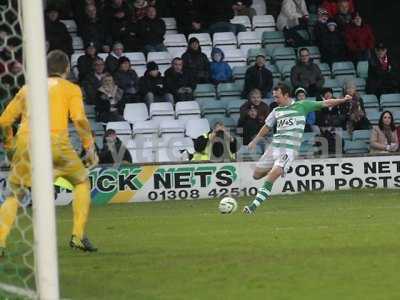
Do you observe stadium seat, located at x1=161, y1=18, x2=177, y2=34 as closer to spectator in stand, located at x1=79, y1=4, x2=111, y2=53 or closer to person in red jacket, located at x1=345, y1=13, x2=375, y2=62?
spectator in stand, located at x1=79, y1=4, x2=111, y2=53

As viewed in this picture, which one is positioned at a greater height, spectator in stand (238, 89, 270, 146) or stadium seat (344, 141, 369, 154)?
spectator in stand (238, 89, 270, 146)

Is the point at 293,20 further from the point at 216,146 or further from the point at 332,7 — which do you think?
the point at 216,146

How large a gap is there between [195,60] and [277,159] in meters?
6.09

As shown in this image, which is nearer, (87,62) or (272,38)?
(87,62)

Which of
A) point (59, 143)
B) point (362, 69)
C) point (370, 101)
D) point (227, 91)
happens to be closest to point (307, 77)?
point (370, 101)

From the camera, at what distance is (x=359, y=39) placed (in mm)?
24516

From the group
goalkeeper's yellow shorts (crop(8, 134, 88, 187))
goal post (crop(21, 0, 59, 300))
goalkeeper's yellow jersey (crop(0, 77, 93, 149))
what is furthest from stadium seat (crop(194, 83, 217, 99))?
goal post (crop(21, 0, 59, 300))

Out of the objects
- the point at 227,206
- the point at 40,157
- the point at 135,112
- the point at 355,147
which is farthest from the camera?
the point at 135,112

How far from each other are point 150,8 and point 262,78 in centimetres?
262

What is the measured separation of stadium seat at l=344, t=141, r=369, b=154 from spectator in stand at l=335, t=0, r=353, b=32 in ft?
10.2

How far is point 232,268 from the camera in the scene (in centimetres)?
1060

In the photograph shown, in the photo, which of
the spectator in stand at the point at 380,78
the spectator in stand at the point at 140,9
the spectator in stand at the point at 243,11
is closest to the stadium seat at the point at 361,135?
the spectator in stand at the point at 380,78

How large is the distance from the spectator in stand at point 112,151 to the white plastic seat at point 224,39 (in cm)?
430

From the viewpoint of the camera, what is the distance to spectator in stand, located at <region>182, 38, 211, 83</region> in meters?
23.2
